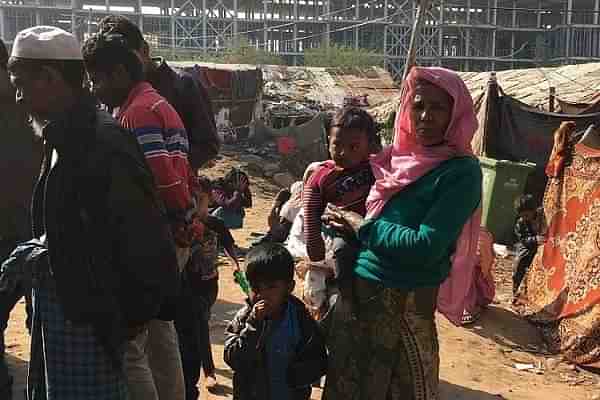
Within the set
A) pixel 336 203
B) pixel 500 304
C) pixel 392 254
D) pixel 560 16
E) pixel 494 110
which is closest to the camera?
pixel 392 254

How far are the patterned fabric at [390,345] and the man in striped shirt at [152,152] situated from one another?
2.14 feet

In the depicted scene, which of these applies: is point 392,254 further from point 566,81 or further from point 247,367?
point 566,81

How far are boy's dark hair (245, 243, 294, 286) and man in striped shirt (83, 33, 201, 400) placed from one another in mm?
264

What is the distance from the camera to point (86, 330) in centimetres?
175

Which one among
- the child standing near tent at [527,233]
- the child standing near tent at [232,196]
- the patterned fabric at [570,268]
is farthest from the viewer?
the child standing near tent at [232,196]

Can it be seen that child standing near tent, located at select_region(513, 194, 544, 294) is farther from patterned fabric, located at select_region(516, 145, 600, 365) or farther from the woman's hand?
the woman's hand

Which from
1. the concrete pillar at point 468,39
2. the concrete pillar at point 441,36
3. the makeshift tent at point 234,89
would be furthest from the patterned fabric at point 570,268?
the concrete pillar at point 468,39

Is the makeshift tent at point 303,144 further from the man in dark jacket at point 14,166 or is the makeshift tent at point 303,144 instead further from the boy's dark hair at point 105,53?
the boy's dark hair at point 105,53

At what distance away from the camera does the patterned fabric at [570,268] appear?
4.71 meters

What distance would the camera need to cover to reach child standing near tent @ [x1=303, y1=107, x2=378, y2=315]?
2.38 m

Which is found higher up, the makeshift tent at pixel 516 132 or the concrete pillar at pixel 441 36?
the concrete pillar at pixel 441 36

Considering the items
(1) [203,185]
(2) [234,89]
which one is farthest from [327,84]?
(1) [203,185]

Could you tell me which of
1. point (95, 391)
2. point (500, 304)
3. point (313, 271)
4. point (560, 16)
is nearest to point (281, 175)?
point (500, 304)

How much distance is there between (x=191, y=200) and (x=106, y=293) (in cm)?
80
